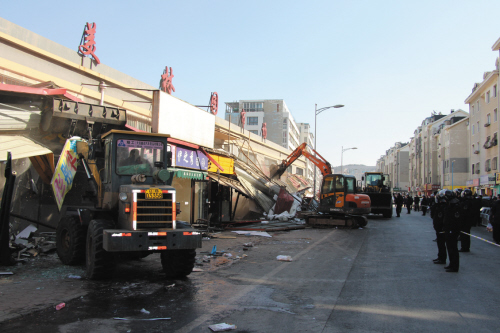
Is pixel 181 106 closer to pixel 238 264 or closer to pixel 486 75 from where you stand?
pixel 238 264

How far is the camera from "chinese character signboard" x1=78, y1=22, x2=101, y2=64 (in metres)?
17.0

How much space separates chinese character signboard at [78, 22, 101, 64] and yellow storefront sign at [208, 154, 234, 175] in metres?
7.37

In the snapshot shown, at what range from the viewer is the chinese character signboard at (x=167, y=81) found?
21922mm

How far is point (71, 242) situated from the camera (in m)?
8.97

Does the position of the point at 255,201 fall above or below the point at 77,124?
below

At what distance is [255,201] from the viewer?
23.0m

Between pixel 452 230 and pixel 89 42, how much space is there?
1629 cm

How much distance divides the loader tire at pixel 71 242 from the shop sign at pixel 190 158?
7661 millimetres

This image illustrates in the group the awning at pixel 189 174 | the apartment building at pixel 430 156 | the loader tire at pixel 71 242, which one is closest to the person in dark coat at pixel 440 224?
the loader tire at pixel 71 242

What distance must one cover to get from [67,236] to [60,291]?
290cm

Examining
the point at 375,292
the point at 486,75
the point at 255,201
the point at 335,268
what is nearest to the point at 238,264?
the point at 335,268

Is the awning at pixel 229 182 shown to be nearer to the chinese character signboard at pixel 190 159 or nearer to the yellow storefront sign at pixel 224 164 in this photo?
the yellow storefront sign at pixel 224 164

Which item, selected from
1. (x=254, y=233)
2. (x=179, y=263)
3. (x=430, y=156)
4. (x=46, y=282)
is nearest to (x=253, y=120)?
(x=430, y=156)

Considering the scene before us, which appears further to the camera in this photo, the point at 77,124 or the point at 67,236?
the point at 77,124
